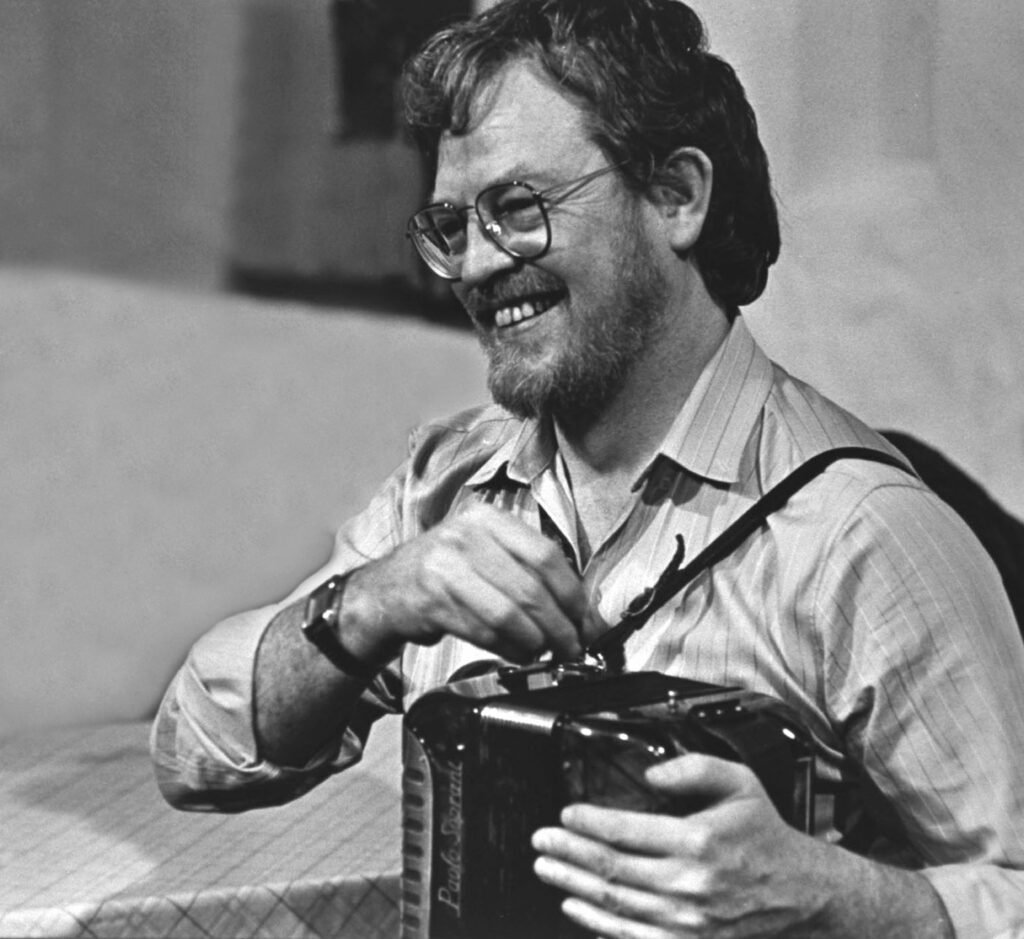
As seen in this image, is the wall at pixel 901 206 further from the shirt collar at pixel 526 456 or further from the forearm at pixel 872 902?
the forearm at pixel 872 902

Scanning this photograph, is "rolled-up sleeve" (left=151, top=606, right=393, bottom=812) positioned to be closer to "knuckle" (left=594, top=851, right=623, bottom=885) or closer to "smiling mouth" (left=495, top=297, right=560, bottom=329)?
"smiling mouth" (left=495, top=297, right=560, bottom=329)

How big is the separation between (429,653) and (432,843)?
15.2 inches

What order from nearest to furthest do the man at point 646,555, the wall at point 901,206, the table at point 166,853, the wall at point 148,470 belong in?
the man at point 646,555 → the table at point 166,853 → the wall at point 901,206 → the wall at point 148,470

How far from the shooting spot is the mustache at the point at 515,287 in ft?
5.39

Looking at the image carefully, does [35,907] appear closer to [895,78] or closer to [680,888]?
[680,888]

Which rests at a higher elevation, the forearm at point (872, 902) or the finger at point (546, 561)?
the finger at point (546, 561)

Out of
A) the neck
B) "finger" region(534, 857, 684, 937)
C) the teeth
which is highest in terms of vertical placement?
the teeth

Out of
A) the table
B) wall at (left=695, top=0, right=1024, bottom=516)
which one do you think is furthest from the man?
wall at (left=695, top=0, right=1024, bottom=516)

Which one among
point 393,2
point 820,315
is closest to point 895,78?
point 820,315

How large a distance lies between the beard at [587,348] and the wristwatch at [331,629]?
247 millimetres

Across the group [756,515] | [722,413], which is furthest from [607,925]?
[722,413]

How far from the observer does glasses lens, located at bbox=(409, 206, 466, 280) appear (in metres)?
1.67

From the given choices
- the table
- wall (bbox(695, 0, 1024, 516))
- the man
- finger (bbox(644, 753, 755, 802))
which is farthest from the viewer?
wall (bbox(695, 0, 1024, 516))

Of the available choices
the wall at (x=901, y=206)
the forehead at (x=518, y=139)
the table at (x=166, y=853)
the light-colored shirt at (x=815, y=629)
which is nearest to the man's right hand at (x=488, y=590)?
the light-colored shirt at (x=815, y=629)
